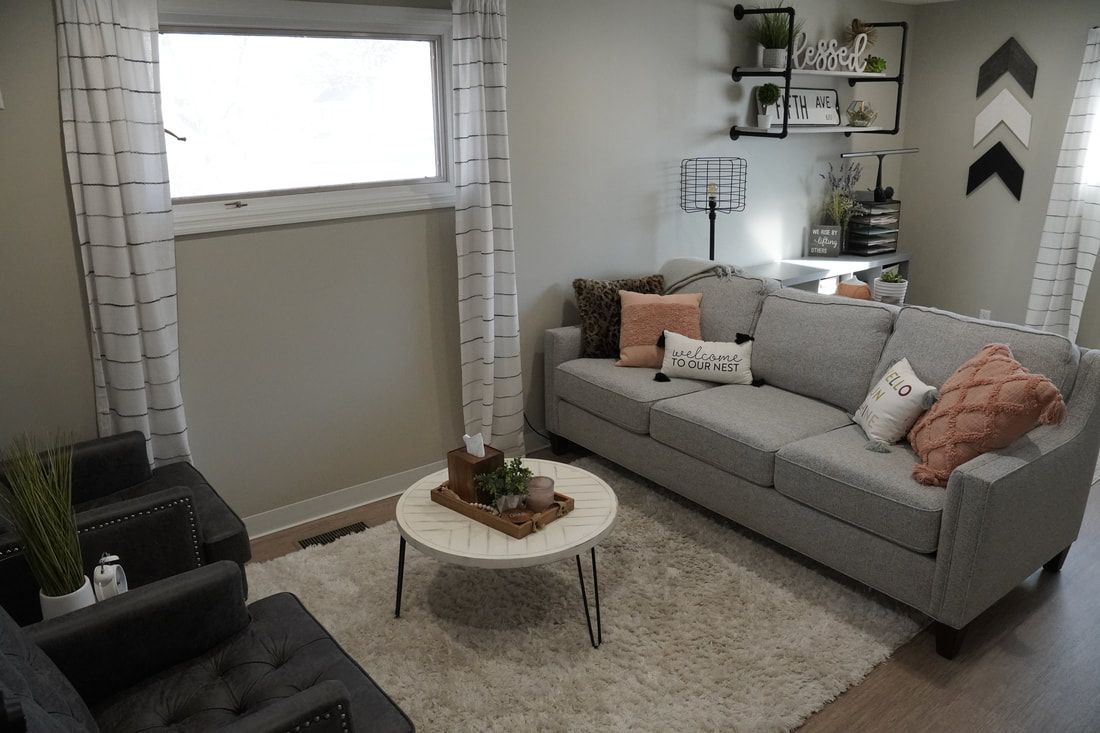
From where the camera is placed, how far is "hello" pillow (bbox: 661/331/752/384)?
370 centimetres

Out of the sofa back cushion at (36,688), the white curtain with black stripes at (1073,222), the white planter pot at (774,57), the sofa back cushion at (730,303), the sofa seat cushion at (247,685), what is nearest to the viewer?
the sofa back cushion at (36,688)

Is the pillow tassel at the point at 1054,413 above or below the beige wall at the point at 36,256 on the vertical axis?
below

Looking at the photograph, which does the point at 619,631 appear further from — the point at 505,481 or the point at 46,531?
the point at 46,531

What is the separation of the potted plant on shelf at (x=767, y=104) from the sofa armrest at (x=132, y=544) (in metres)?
3.63

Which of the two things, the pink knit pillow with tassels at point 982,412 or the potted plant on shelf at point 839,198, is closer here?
the pink knit pillow with tassels at point 982,412

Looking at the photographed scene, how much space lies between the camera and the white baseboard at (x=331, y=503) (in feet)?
11.4

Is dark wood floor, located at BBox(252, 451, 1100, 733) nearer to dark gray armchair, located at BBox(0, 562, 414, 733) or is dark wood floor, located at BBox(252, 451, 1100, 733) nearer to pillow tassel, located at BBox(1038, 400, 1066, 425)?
pillow tassel, located at BBox(1038, 400, 1066, 425)

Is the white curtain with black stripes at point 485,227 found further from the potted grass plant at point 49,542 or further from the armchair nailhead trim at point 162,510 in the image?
the potted grass plant at point 49,542

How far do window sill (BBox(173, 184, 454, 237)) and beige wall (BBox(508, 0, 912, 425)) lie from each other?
49cm

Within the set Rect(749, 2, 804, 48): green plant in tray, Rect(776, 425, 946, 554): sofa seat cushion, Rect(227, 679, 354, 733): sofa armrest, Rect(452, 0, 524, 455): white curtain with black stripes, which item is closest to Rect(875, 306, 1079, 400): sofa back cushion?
Rect(776, 425, 946, 554): sofa seat cushion

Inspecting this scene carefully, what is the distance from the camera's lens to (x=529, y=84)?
3.79m

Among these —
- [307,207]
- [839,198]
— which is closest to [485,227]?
[307,207]

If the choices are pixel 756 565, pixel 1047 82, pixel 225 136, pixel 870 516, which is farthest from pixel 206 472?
pixel 1047 82

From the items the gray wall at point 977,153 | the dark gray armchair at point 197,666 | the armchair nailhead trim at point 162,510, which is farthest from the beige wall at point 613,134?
the dark gray armchair at point 197,666
